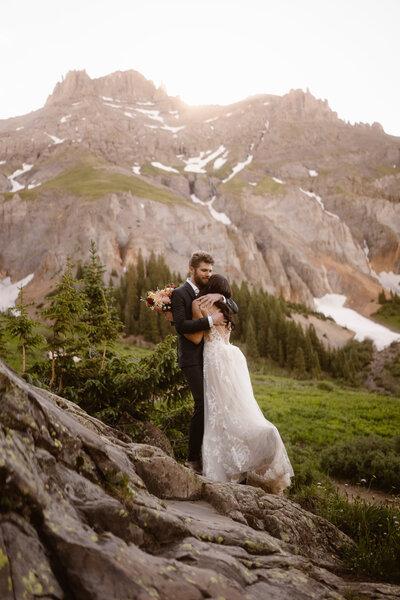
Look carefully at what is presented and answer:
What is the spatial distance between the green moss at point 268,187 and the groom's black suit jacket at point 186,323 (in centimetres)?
14478

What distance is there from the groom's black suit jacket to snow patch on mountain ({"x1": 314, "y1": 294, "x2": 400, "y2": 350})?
79.7 m

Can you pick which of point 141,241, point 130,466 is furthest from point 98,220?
point 130,466

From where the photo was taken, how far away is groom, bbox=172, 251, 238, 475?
17.8ft

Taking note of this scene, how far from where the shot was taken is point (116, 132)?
16988 centimetres

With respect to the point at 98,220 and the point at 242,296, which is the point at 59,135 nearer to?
the point at 98,220

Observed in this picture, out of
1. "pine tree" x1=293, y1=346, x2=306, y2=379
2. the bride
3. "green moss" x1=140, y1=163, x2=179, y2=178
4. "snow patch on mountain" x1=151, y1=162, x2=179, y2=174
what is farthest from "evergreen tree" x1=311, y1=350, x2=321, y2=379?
"snow patch on mountain" x1=151, y1=162, x2=179, y2=174

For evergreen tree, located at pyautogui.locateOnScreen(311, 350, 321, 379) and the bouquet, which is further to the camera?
evergreen tree, located at pyautogui.locateOnScreen(311, 350, 321, 379)

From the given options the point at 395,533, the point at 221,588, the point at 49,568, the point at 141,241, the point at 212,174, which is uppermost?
the point at 212,174

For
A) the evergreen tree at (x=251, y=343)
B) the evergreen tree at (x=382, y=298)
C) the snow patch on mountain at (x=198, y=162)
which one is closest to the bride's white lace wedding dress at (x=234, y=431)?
the evergreen tree at (x=251, y=343)

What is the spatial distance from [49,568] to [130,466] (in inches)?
61.1

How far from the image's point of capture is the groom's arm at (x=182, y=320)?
5.23 m

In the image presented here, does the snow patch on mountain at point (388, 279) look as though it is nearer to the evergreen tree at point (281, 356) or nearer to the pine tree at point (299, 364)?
the evergreen tree at point (281, 356)

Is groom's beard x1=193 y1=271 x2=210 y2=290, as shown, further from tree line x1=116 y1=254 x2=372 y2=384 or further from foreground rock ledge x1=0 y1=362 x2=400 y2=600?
tree line x1=116 y1=254 x2=372 y2=384

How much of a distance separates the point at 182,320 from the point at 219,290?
76cm
